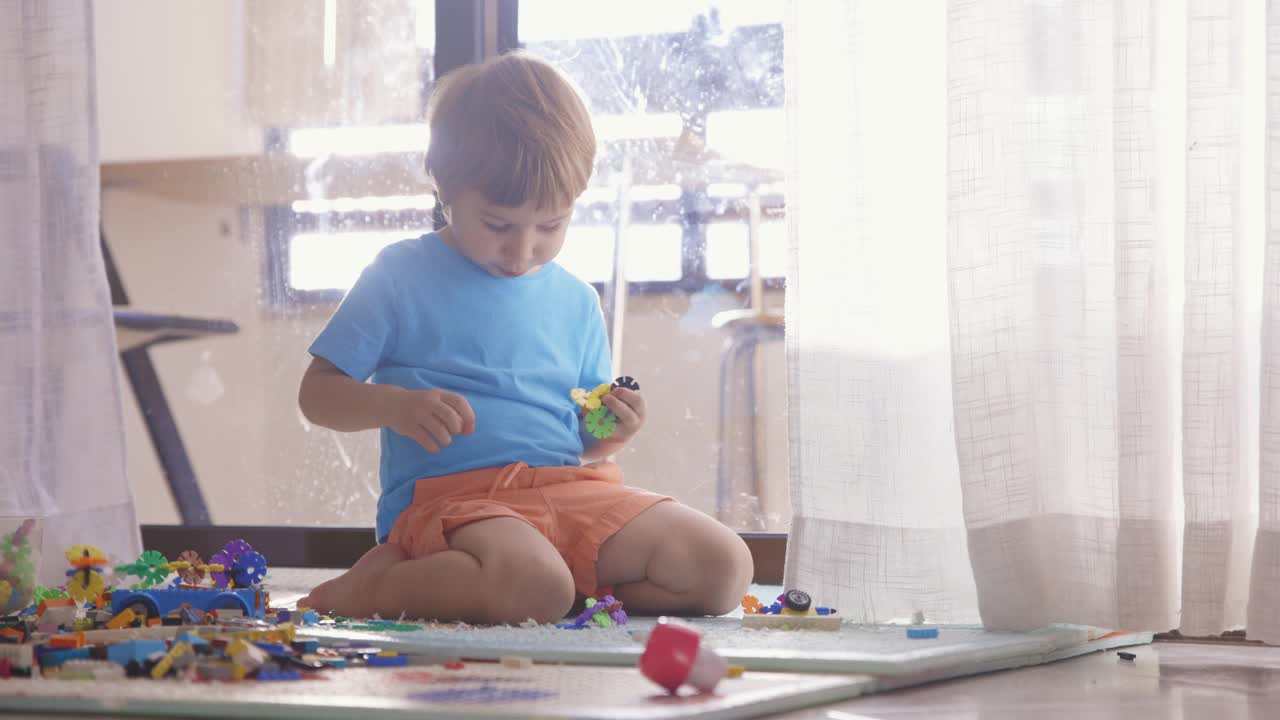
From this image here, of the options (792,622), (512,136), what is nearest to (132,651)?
(792,622)

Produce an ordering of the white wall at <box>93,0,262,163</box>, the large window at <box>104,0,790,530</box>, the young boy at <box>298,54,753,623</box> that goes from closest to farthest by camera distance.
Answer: the young boy at <box>298,54,753,623</box>
the large window at <box>104,0,790,530</box>
the white wall at <box>93,0,262,163</box>

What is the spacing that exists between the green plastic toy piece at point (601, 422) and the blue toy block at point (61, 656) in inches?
24.8

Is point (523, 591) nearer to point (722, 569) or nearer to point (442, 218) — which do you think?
point (722, 569)

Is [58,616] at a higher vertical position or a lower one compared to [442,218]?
lower

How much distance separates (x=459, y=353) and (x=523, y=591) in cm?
34

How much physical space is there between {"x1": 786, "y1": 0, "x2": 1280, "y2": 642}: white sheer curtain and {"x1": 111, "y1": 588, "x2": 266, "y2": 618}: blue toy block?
0.53m

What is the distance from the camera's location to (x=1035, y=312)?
49.1 inches

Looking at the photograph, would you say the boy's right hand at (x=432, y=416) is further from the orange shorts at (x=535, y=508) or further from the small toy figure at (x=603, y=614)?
the small toy figure at (x=603, y=614)

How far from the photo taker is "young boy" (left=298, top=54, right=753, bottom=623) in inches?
47.8

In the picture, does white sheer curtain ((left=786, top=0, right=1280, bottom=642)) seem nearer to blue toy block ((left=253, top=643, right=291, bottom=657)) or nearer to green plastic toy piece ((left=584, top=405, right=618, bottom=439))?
green plastic toy piece ((left=584, top=405, right=618, bottom=439))

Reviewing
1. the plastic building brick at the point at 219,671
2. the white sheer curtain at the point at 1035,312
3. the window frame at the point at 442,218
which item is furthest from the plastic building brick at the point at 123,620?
the window frame at the point at 442,218

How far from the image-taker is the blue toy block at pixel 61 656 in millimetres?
856

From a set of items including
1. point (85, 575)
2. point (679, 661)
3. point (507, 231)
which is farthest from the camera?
point (507, 231)

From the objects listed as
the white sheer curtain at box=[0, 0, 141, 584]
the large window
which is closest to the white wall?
the large window
